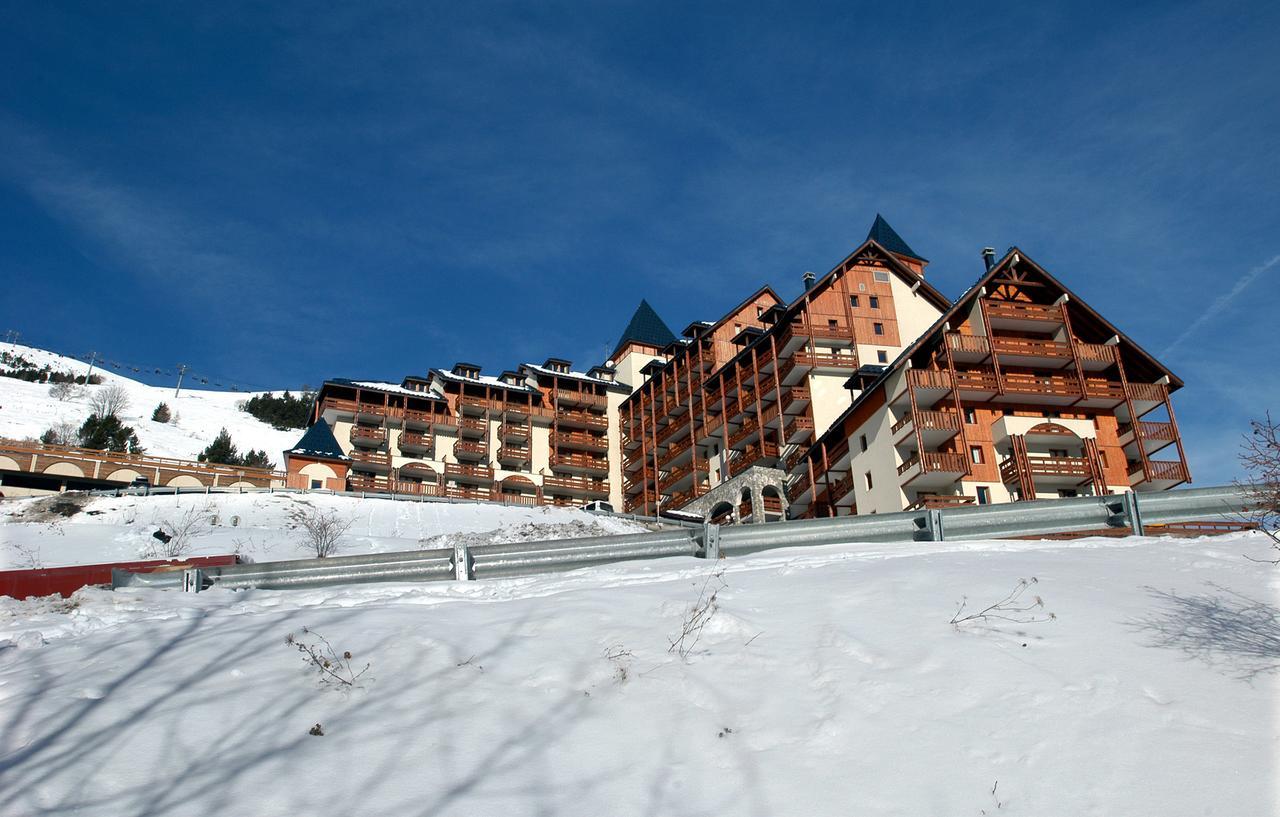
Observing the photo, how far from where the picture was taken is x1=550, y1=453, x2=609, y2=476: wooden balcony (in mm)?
79938

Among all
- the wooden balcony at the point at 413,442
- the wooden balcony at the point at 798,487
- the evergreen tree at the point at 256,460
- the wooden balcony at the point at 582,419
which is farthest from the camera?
the evergreen tree at the point at 256,460

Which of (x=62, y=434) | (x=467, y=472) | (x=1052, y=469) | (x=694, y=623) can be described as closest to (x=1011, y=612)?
(x=694, y=623)

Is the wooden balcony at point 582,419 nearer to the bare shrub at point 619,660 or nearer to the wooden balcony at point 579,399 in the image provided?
the wooden balcony at point 579,399

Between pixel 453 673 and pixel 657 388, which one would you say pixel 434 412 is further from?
pixel 453 673

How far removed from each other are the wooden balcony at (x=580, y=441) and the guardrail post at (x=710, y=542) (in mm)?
67462

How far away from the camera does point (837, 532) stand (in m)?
13.6

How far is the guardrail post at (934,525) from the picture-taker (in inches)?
525

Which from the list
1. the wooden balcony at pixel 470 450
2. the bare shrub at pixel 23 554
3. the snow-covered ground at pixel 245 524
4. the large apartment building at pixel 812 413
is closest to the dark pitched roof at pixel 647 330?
the large apartment building at pixel 812 413

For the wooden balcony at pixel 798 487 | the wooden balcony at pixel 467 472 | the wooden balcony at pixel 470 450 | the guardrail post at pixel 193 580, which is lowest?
the guardrail post at pixel 193 580

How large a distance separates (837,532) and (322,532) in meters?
26.1

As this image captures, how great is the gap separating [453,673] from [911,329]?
56.4 meters

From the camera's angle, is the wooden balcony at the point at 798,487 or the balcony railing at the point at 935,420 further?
the wooden balcony at the point at 798,487

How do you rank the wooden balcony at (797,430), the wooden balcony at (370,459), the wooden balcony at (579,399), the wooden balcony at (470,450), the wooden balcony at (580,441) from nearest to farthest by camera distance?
the wooden balcony at (797,430)
the wooden balcony at (370,459)
the wooden balcony at (470,450)
the wooden balcony at (580,441)
the wooden balcony at (579,399)

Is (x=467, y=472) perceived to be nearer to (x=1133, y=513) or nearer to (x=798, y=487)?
(x=798, y=487)
